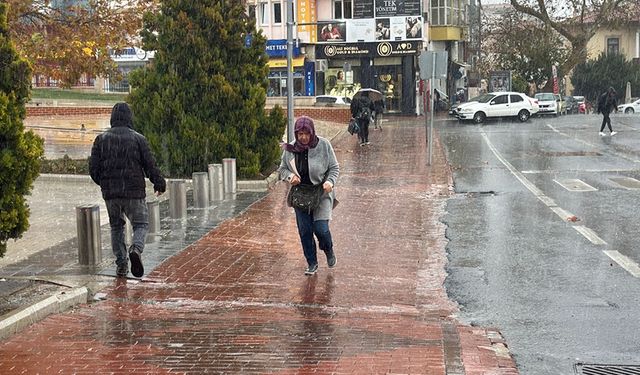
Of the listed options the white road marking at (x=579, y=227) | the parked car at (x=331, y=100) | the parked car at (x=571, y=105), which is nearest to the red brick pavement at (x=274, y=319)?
the white road marking at (x=579, y=227)

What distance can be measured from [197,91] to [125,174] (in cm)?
846

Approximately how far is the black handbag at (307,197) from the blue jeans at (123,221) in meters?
1.50

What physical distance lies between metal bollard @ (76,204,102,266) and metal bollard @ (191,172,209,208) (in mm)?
4640

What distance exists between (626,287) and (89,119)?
117 ft

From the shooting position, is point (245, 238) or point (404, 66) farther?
point (404, 66)

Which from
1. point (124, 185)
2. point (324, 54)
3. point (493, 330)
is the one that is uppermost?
point (324, 54)

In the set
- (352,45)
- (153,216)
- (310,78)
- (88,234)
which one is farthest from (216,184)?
Result: (310,78)

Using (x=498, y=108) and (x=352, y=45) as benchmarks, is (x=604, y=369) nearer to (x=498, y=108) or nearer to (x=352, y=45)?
(x=498, y=108)

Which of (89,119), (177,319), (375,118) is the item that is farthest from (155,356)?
(89,119)

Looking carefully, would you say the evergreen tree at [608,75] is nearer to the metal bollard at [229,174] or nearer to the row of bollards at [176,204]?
the metal bollard at [229,174]

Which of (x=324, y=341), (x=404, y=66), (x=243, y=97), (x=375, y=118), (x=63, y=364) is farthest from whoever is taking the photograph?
(x=404, y=66)

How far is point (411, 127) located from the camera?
39.6 m

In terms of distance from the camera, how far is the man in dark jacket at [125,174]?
869 cm

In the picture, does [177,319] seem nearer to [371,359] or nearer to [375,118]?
[371,359]
